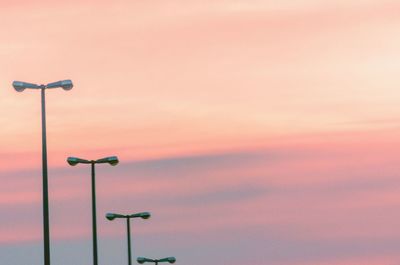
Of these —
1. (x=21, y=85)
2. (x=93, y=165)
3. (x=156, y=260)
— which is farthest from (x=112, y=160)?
(x=156, y=260)

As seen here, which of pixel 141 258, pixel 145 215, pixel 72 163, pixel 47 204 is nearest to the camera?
pixel 47 204

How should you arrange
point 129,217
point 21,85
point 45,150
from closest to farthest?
point 45,150 → point 21,85 → point 129,217

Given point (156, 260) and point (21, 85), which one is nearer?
point (21, 85)

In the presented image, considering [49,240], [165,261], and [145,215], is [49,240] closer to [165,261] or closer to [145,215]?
[145,215]

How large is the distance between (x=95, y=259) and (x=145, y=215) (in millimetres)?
29558

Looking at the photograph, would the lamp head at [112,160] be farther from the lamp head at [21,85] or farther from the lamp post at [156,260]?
the lamp post at [156,260]

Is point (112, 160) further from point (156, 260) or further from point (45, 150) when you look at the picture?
point (156, 260)

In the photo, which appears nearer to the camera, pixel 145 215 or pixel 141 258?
pixel 145 215

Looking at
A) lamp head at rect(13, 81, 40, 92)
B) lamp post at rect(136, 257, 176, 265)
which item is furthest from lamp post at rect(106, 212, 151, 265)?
lamp head at rect(13, 81, 40, 92)

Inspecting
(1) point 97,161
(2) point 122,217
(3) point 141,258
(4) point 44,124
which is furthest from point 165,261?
(4) point 44,124

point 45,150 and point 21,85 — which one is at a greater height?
point 21,85

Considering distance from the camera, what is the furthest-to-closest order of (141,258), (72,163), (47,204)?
1. (141,258)
2. (72,163)
3. (47,204)

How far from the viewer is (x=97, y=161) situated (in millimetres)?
90438

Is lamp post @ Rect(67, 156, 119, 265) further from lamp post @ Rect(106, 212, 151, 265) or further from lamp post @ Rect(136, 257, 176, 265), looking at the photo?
lamp post @ Rect(136, 257, 176, 265)
